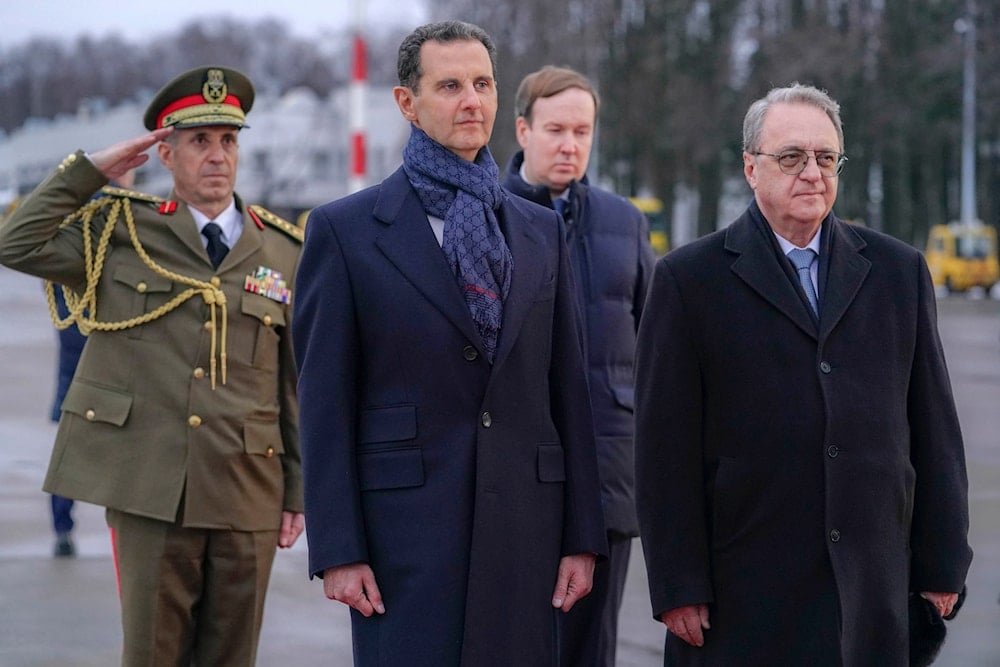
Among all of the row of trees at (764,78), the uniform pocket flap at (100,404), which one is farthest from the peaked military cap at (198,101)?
the row of trees at (764,78)

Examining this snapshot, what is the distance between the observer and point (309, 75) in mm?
112438

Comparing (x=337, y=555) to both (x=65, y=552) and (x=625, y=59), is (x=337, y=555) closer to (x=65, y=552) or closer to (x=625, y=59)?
(x=65, y=552)

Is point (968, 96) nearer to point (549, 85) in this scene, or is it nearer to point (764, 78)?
point (764, 78)

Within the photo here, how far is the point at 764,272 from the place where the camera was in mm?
3646

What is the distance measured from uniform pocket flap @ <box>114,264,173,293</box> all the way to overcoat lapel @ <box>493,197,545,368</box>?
1.32 metres

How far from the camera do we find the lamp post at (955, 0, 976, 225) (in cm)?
4166

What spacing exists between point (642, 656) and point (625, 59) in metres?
44.8

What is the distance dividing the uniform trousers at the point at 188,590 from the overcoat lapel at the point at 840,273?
1826 millimetres

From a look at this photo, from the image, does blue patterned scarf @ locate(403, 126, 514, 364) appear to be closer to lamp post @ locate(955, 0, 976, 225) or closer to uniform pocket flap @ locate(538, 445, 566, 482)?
uniform pocket flap @ locate(538, 445, 566, 482)

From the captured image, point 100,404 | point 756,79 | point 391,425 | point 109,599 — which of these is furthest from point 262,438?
point 756,79

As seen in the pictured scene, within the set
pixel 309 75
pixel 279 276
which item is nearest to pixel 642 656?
pixel 279 276

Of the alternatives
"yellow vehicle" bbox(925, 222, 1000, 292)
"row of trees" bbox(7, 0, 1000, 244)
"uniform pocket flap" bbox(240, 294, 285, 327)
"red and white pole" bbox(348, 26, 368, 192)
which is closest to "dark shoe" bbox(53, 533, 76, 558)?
"uniform pocket flap" bbox(240, 294, 285, 327)

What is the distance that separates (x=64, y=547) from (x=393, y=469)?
504cm

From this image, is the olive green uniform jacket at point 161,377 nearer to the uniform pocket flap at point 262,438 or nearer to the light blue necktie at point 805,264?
the uniform pocket flap at point 262,438
